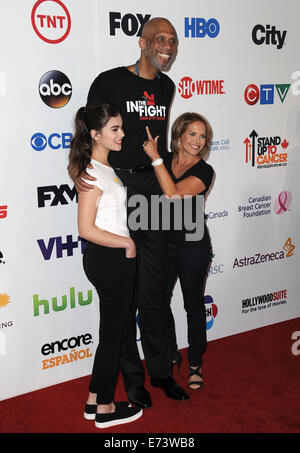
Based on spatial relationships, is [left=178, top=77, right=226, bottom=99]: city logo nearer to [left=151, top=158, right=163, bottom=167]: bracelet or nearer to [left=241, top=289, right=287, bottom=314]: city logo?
[left=151, top=158, right=163, bottom=167]: bracelet

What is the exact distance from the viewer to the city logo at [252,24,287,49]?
363 centimetres

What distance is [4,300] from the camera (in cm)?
301

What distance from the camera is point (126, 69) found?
2.85 metres

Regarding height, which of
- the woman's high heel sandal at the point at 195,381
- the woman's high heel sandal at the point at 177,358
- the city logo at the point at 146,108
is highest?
the city logo at the point at 146,108

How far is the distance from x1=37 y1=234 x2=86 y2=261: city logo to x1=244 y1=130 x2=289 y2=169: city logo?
1375 mm

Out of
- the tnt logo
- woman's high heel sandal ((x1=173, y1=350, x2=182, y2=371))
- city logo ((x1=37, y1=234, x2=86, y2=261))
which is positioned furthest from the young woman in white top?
the tnt logo

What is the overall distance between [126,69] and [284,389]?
1.99 metres

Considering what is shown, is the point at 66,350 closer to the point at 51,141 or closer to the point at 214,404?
the point at 214,404

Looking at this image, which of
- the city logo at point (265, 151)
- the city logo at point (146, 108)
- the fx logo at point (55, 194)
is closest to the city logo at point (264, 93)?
the city logo at point (265, 151)

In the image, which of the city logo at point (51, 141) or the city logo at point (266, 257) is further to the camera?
the city logo at point (266, 257)

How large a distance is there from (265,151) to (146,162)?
1.31m

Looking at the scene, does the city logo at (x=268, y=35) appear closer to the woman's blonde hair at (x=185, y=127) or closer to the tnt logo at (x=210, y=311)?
the woman's blonde hair at (x=185, y=127)

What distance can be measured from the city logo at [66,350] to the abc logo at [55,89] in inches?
54.3

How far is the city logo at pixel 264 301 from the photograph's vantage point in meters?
4.00
